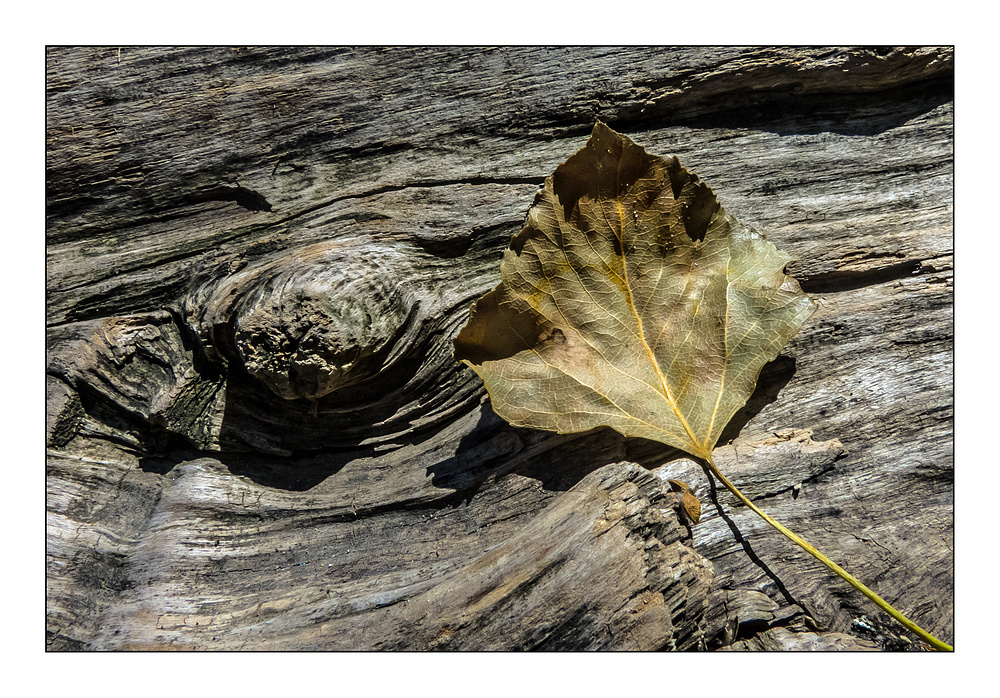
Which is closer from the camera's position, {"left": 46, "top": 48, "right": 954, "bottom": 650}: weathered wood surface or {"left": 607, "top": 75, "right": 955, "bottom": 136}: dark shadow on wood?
{"left": 46, "top": 48, "right": 954, "bottom": 650}: weathered wood surface

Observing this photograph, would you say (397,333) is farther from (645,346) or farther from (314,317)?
(645,346)

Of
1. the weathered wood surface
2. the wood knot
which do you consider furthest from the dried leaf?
the wood knot

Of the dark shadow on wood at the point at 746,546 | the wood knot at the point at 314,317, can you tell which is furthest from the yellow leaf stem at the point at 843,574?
the wood knot at the point at 314,317

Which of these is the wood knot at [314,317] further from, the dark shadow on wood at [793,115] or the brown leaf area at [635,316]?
the dark shadow on wood at [793,115]

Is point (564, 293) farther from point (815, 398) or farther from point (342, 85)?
point (342, 85)

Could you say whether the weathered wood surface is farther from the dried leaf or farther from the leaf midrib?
the leaf midrib
